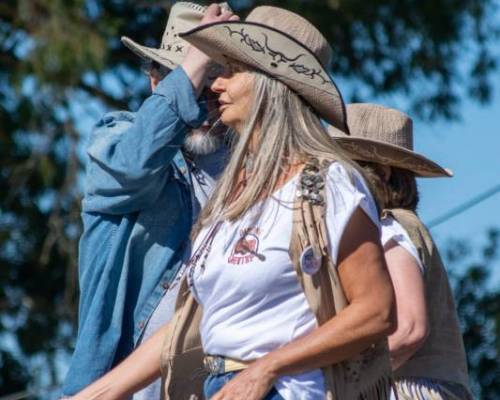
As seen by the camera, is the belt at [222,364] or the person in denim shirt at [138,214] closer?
the belt at [222,364]

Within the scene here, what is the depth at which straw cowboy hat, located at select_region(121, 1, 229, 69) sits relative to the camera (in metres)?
5.05

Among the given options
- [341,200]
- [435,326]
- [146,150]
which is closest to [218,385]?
[341,200]

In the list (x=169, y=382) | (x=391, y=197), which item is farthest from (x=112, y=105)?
(x=169, y=382)

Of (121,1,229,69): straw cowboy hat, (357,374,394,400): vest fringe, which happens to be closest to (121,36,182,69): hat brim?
(121,1,229,69): straw cowboy hat

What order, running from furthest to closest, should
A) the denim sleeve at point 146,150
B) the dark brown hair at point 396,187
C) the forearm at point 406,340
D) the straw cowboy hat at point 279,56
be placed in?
the dark brown hair at point 396,187, the forearm at point 406,340, the denim sleeve at point 146,150, the straw cowboy hat at point 279,56

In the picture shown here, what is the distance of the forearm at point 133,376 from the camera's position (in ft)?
14.2

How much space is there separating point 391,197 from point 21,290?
29.7ft

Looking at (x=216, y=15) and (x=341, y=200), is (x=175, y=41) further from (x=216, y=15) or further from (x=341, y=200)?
(x=341, y=200)

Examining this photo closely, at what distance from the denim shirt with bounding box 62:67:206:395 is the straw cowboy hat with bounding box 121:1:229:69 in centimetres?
21

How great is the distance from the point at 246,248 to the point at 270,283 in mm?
107

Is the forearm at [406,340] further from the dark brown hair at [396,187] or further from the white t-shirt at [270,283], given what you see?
the white t-shirt at [270,283]

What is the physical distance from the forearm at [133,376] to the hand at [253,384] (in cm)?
47

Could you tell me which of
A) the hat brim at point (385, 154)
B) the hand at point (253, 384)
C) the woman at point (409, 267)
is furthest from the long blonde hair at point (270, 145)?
the hat brim at point (385, 154)

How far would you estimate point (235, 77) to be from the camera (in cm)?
425
